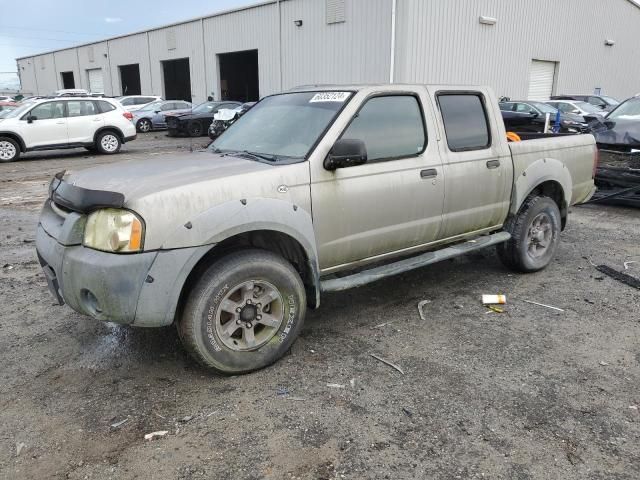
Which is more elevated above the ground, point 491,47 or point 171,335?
point 491,47

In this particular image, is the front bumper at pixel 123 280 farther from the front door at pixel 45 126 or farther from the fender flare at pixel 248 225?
the front door at pixel 45 126

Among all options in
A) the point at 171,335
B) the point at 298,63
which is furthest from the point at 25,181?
the point at 298,63

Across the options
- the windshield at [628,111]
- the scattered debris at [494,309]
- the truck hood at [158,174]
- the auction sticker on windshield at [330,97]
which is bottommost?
the scattered debris at [494,309]

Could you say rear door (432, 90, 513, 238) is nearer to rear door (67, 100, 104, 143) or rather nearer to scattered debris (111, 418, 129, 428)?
scattered debris (111, 418, 129, 428)

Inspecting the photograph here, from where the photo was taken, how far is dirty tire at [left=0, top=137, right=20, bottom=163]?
47.8 ft

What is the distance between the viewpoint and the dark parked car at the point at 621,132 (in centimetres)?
864

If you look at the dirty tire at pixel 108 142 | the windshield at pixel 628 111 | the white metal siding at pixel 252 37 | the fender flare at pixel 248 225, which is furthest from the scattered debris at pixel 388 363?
the white metal siding at pixel 252 37

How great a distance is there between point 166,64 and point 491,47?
23436 millimetres

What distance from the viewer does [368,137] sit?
397 centimetres

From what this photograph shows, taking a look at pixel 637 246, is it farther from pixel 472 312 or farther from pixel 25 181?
pixel 25 181

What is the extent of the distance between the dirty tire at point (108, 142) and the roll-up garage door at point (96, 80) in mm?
31047

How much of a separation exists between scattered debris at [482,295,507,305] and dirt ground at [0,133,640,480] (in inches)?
2.7

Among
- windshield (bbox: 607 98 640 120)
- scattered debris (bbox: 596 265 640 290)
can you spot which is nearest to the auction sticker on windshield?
scattered debris (bbox: 596 265 640 290)

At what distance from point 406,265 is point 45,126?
45.3 ft
